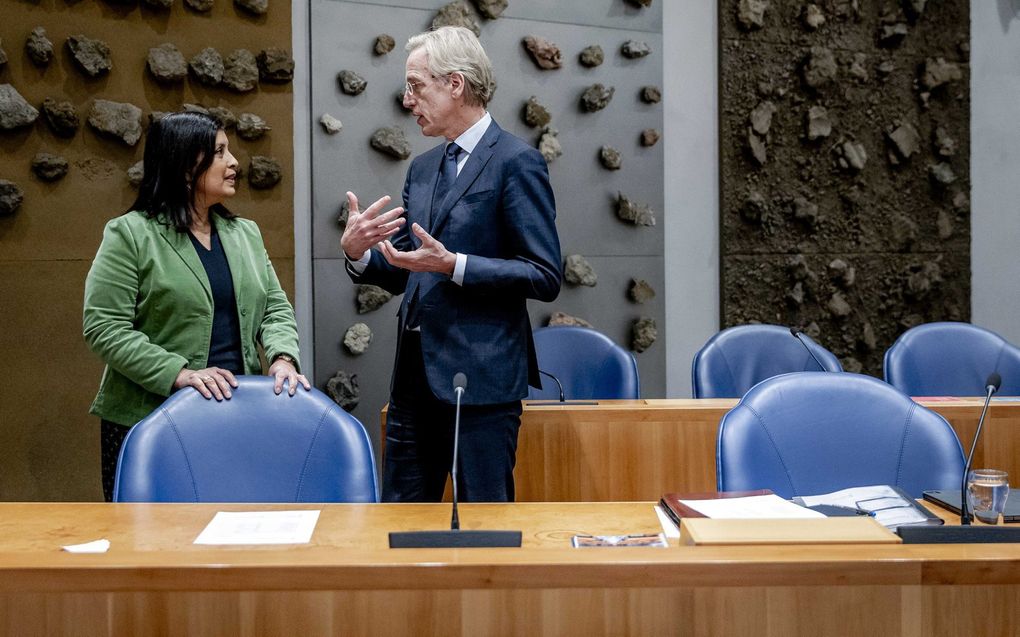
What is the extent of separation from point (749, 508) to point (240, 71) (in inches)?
119

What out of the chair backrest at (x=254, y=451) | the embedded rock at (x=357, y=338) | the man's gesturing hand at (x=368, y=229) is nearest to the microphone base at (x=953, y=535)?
the chair backrest at (x=254, y=451)

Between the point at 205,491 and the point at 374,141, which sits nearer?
the point at 205,491

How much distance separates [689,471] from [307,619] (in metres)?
1.86

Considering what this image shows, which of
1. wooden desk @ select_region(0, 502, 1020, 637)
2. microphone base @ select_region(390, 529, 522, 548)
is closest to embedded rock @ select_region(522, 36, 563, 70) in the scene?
microphone base @ select_region(390, 529, 522, 548)

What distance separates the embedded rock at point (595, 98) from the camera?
434 cm

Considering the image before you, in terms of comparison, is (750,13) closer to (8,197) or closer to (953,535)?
(8,197)

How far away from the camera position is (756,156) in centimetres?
462

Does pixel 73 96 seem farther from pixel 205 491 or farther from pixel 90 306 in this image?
pixel 205 491

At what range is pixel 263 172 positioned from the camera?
3.87m

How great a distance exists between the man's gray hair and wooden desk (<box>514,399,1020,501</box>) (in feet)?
3.06

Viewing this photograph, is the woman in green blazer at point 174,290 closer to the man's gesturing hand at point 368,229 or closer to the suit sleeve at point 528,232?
the man's gesturing hand at point 368,229

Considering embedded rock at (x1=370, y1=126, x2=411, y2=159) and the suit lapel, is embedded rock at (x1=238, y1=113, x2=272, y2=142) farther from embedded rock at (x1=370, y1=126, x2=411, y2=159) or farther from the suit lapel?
the suit lapel

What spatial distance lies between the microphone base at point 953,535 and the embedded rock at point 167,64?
3.35 meters

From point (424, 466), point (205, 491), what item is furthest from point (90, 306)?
point (424, 466)
